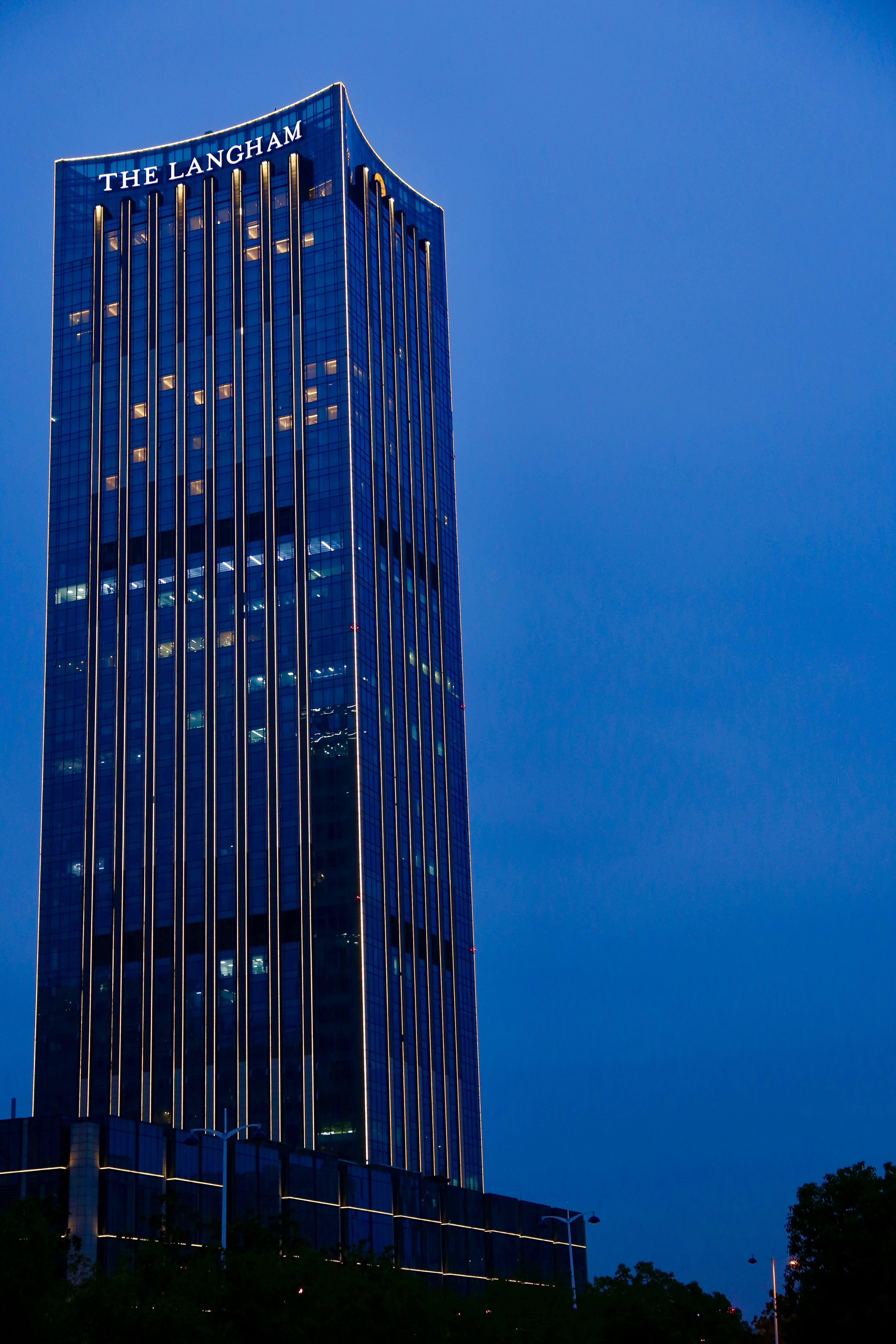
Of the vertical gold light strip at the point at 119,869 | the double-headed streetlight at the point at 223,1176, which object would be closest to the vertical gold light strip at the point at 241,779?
the vertical gold light strip at the point at 119,869

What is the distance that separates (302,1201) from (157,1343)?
→ 7798 cm

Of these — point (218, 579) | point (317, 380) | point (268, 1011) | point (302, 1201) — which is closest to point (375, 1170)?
point (302, 1201)

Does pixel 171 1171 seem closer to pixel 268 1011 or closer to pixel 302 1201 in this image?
pixel 302 1201

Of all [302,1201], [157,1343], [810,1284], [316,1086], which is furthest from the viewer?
[316,1086]

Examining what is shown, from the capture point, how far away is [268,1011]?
178 meters

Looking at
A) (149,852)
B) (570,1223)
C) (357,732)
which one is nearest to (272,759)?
(357,732)

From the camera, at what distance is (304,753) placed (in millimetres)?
185750

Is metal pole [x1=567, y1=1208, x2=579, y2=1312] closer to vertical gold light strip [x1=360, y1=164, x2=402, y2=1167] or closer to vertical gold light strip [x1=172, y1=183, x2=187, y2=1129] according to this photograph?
vertical gold light strip [x1=360, y1=164, x2=402, y2=1167]

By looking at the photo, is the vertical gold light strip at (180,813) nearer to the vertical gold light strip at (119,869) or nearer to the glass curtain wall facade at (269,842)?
the glass curtain wall facade at (269,842)

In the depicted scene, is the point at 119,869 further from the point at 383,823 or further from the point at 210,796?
the point at 383,823

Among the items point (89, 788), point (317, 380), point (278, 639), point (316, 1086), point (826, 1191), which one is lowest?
point (826, 1191)

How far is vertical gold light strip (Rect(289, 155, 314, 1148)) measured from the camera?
17400 centimetres

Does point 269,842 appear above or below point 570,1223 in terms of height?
above

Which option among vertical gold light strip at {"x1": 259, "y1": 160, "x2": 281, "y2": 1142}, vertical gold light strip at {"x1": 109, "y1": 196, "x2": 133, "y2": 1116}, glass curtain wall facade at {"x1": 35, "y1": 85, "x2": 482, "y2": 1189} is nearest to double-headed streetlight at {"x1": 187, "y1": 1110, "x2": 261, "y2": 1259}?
vertical gold light strip at {"x1": 259, "y1": 160, "x2": 281, "y2": 1142}
